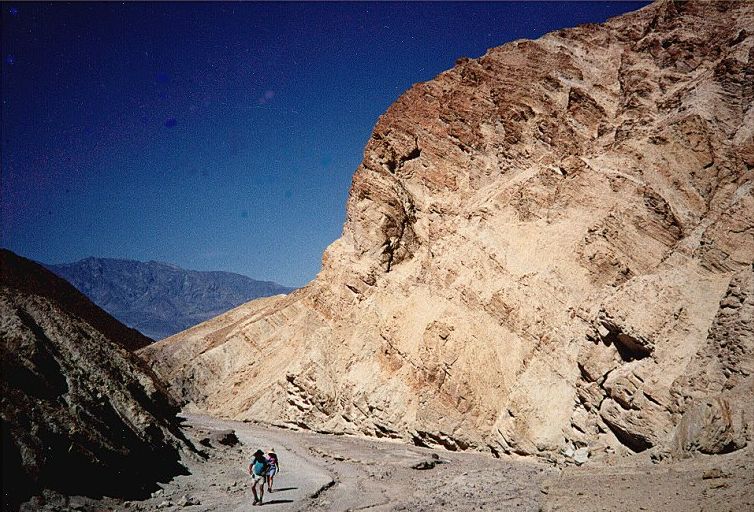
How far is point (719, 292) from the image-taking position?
19.3m

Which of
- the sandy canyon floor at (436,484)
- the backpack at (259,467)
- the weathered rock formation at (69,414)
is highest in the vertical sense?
the weathered rock formation at (69,414)

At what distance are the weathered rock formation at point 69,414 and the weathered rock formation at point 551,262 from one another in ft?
54.5

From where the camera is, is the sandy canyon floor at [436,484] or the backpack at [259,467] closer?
the sandy canyon floor at [436,484]

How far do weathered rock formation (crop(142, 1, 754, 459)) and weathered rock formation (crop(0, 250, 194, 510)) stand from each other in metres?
16.6

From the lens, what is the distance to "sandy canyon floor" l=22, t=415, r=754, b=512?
10.4 m

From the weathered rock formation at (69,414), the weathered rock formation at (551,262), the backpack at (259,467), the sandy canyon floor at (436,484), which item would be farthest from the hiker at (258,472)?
the weathered rock formation at (551,262)

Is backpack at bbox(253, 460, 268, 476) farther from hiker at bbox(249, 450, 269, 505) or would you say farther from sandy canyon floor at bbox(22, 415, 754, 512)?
sandy canyon floor at bbox(22, 415, 754, 512)

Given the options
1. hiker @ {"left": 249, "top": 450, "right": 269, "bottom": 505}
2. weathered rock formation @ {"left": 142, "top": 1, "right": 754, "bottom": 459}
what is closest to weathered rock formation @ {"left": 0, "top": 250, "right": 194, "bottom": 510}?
hiker @ {"left": 249, "top": 450, "right": 269, "bottom": 505}

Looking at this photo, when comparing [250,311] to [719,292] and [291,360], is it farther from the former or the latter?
[719,292]

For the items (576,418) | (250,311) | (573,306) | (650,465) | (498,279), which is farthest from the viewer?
(250,311)

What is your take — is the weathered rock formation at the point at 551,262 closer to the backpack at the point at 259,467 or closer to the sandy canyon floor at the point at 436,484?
the sandy canyon floor at the point at 436,484

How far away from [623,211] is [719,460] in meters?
19.5

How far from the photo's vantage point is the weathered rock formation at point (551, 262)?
19.1m

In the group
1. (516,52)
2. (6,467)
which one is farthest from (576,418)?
(516,52)
